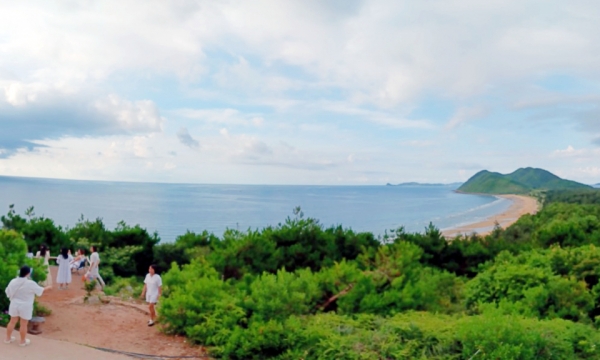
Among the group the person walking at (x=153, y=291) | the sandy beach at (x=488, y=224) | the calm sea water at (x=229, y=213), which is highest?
the person walking at (x=153, y=291)

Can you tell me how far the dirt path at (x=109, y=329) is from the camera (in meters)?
7.98

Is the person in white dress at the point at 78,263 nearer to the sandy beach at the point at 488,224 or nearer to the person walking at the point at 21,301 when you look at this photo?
the person walking at the point at 21,301

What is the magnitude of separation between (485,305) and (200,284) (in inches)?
189

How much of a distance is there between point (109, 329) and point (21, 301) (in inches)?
71.7

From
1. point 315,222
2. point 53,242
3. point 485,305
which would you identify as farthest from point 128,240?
point 485,305

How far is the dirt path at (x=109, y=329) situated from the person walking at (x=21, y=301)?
880mm

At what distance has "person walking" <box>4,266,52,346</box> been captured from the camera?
751 cm

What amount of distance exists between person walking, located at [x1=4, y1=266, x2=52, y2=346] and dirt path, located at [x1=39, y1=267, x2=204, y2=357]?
88 centimetres

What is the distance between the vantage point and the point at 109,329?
904 centimetres

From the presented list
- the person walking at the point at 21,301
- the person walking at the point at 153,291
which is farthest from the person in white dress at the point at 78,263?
the person walking at the point at 21,301

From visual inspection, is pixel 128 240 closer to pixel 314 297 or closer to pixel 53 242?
pixel 53 242

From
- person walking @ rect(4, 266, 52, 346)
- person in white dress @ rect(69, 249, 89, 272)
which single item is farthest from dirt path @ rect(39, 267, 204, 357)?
person in white dress @ rect(69, 249, 89, 272)

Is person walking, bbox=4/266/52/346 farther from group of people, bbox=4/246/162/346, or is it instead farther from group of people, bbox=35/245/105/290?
group of people, bbox=35/245/105/290

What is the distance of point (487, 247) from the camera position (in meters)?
14.1
